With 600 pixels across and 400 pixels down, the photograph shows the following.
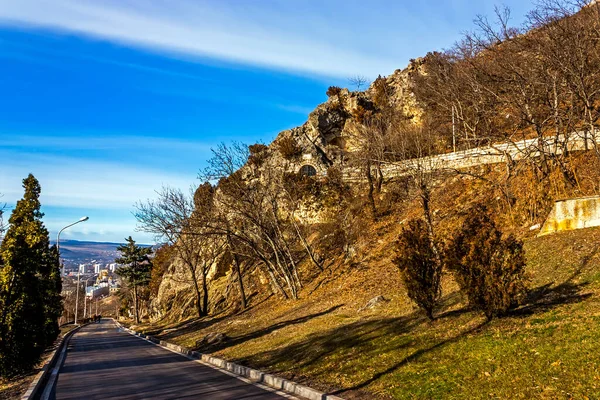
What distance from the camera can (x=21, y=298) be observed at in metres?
14.1

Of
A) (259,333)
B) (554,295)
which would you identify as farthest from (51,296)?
(554,295)

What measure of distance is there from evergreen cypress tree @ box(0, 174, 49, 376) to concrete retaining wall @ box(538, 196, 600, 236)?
18.6m

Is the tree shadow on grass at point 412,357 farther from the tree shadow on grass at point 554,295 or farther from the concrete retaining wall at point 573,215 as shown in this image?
the concrete retaining wall at point 573,215

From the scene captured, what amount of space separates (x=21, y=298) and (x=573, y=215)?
1928 centimetres

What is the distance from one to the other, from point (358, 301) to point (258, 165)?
1862cm

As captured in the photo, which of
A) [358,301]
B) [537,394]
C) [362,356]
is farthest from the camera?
[358,301]

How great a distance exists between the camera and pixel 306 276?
3138cm

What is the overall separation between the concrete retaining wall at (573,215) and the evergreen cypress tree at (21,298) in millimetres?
18642

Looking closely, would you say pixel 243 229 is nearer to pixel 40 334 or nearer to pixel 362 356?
Answer: pixel 40 334

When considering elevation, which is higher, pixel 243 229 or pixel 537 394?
pixel 243 229

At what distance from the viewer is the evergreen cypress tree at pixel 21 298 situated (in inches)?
527

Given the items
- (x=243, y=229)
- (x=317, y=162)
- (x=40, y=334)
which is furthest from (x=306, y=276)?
(x=40, y=334)

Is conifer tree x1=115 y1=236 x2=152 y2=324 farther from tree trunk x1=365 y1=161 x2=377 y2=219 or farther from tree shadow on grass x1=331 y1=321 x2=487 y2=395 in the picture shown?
tree shadow on grass x1=331 y1=321 x2=487 y2=395

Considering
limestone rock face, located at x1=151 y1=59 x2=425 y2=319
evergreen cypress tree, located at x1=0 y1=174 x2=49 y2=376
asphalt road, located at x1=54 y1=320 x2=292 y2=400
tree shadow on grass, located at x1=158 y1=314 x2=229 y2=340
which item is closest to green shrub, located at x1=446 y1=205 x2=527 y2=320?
asphalt road, located at x1=54 y1=320 x2=292 y2=400
